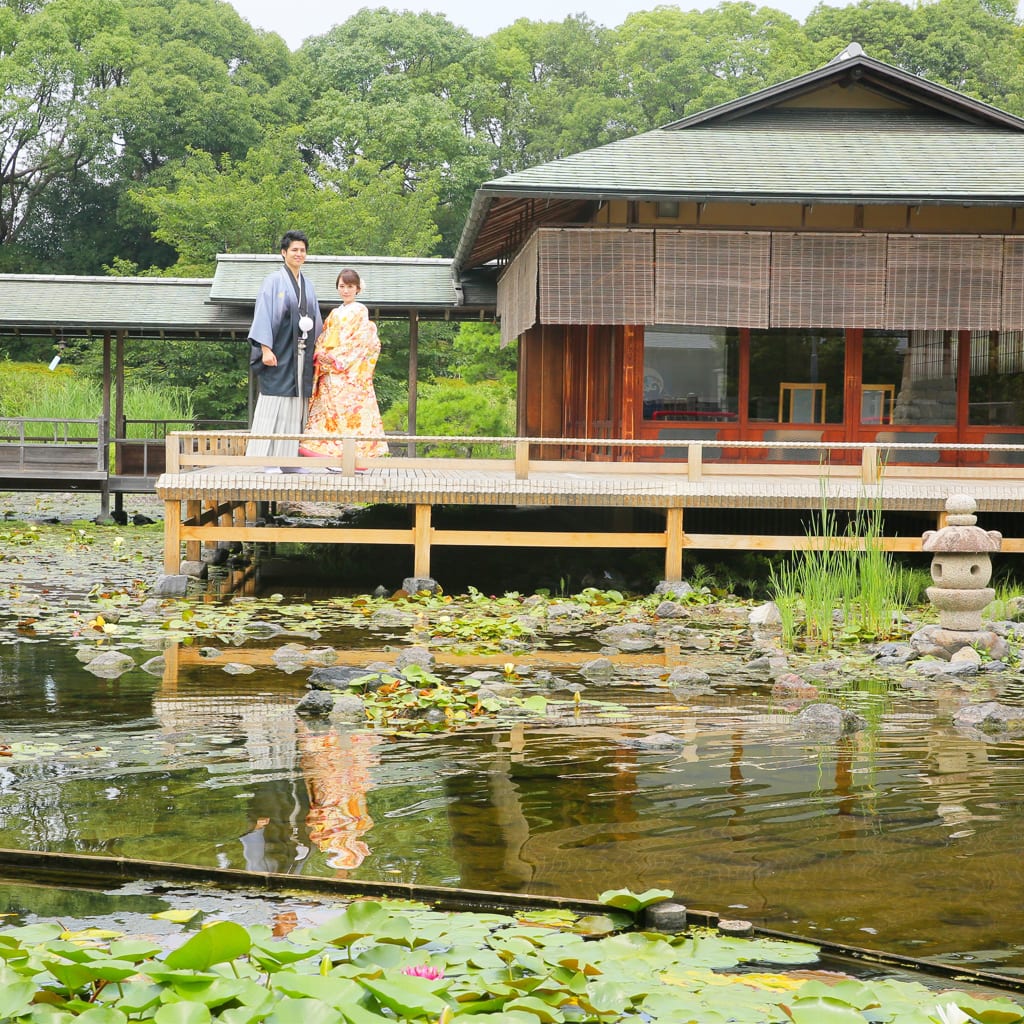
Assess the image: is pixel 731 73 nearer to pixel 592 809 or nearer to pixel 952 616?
pixel 952 616

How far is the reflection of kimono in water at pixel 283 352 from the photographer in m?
12.8

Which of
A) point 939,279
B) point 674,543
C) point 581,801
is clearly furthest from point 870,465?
point 581,801

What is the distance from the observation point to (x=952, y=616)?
924 cm

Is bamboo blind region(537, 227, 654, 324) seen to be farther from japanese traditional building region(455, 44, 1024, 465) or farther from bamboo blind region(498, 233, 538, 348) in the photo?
bamboo blind region(498, 233, 538, 348)

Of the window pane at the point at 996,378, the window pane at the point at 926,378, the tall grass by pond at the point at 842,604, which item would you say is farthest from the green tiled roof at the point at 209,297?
the tall grass by pond at the point at 842,604

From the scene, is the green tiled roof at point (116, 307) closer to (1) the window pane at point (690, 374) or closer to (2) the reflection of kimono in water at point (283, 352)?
(2) the reflection of kimono in water at point (283, 352)

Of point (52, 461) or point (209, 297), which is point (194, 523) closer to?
point (52, 461)

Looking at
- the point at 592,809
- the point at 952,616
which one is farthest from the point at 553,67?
the point at 592,809

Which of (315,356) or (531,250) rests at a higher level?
(531,250)

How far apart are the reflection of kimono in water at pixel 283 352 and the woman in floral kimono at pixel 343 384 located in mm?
165

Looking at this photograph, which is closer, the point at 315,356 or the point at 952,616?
the point at 952,616

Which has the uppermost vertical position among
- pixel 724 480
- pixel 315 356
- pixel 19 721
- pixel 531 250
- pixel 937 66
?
pixel 937 66

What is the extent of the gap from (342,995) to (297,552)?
13526mm

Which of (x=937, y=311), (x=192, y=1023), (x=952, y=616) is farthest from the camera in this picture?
(x=937, y=311)
